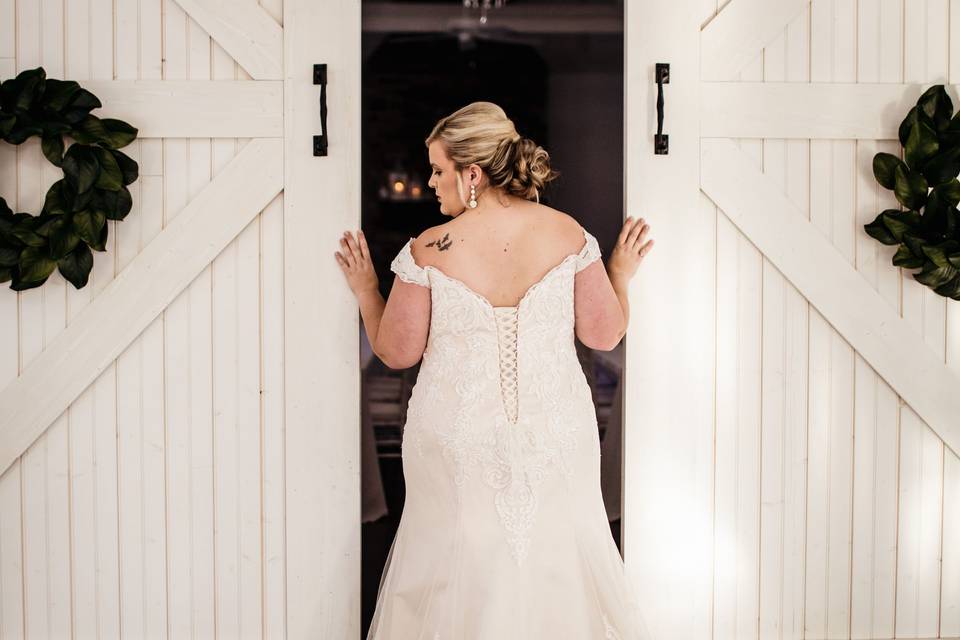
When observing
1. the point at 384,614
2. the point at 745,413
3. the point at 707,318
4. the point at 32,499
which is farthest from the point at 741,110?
the point at 32,499

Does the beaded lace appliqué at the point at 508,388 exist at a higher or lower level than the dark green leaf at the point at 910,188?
lower

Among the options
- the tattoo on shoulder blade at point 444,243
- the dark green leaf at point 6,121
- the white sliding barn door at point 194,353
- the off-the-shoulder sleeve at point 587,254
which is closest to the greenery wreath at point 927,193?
the off-the-shoulder sleeve at point 587,254

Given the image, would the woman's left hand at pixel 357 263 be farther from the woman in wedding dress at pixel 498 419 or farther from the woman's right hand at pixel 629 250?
the woman's right hand at pixel 629 250

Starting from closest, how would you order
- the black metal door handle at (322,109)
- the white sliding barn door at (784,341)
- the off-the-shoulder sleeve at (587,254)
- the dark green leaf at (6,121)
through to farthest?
1. the off-the-shoulder sleeve at (587,254)
2. the dark green leaf at (6,121)
3. the black metal door handle at (322,109)
4. the white sliding barn door at (784,341)

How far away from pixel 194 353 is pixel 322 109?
2.97 feet

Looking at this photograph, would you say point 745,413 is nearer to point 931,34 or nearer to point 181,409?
point 931,34

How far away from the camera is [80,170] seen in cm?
230

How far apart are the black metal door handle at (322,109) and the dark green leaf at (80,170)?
2.17ft

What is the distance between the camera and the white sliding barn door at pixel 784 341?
2525mm

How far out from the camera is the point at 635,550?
8.42 ft

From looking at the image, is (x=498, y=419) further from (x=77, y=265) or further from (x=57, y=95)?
(x=57, y=95)

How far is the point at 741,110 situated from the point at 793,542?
4.86ft

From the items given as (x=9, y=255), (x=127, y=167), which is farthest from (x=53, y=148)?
(x=9, y=255)

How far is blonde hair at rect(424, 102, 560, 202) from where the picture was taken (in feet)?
7.05
